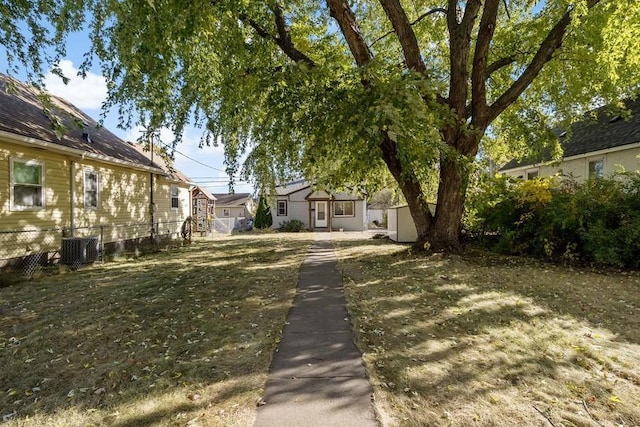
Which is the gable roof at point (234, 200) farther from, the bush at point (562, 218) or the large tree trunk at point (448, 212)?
the bush at point (562, 218)

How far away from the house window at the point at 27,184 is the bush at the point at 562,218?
11789 millimetres

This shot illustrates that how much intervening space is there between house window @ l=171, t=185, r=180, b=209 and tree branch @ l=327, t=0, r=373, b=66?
1222 centimetres

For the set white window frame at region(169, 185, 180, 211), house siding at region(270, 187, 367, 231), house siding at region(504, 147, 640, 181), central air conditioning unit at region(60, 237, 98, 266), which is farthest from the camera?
house siding at region(270, 187, 367, 231)

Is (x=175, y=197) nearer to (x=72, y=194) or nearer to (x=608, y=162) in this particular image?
(x=72, y=194)

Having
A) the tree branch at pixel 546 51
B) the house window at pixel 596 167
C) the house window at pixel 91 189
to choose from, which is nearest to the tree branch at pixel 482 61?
the tree branch at pixel 546 51

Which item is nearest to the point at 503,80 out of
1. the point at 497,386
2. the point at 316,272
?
the point at 316,272

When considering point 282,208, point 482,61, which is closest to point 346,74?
point 482,61

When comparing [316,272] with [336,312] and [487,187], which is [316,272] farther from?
[487,187]

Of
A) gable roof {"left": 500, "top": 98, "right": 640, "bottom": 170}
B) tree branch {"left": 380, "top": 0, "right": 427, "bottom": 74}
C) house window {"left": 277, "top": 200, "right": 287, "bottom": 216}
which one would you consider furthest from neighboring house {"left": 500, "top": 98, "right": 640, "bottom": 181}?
house window {"left": 277, "top": 200, "right": 287, "bottom": 216}

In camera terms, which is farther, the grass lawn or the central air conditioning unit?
the central air conditioning unit

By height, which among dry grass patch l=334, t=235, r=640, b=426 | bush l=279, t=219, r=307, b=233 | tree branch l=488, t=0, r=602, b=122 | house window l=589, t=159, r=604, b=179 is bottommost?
dry grass patch l=334, t=235, r=640, b=426

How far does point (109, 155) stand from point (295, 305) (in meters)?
9.68

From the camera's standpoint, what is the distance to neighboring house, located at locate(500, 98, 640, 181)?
44.4 ft

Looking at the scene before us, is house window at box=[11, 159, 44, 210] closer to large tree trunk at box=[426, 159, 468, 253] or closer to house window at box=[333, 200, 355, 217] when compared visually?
large tree trunk at box=[426, 159, 468, 253]
